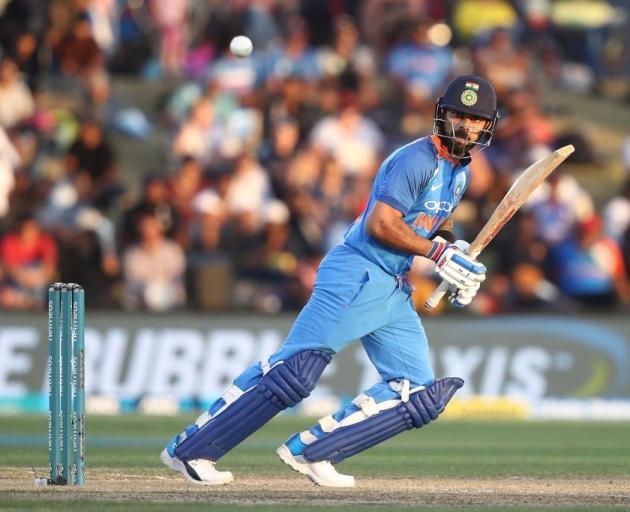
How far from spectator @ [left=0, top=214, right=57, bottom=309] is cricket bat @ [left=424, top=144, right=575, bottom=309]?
21.9 ft

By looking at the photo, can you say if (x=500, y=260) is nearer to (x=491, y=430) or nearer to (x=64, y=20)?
(x=491, y=430)

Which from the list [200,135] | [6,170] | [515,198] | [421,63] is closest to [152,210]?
[6,170]

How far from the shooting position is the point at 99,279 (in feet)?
42.8

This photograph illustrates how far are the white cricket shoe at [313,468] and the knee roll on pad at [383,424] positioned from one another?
0.14 ft

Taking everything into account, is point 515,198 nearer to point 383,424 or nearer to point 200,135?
point 383,424

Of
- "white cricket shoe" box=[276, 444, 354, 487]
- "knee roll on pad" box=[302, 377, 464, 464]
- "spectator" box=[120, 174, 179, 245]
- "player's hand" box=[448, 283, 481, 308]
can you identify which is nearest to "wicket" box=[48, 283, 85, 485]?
"white cricket shoe" box=[276, 444, 354, 487]

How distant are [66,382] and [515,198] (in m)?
2.23

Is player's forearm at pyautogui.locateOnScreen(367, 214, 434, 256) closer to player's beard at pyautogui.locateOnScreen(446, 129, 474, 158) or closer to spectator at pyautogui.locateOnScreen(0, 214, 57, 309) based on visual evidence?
player's beard at pyautogui.locateOnScreen(446, 129, 474, 158)

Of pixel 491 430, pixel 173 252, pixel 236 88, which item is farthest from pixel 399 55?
pixel 491 430

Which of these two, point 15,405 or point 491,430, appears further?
point 15,405

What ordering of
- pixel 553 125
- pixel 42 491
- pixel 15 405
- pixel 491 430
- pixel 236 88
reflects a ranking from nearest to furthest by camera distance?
1. pixel 42 491
2. pixel 491 430
3. pixel 15 405
4. pixel 236 88
5. pixel 553 125

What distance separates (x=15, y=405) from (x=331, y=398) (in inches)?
104

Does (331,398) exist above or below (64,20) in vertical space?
below

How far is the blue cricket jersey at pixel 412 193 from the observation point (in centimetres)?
664
